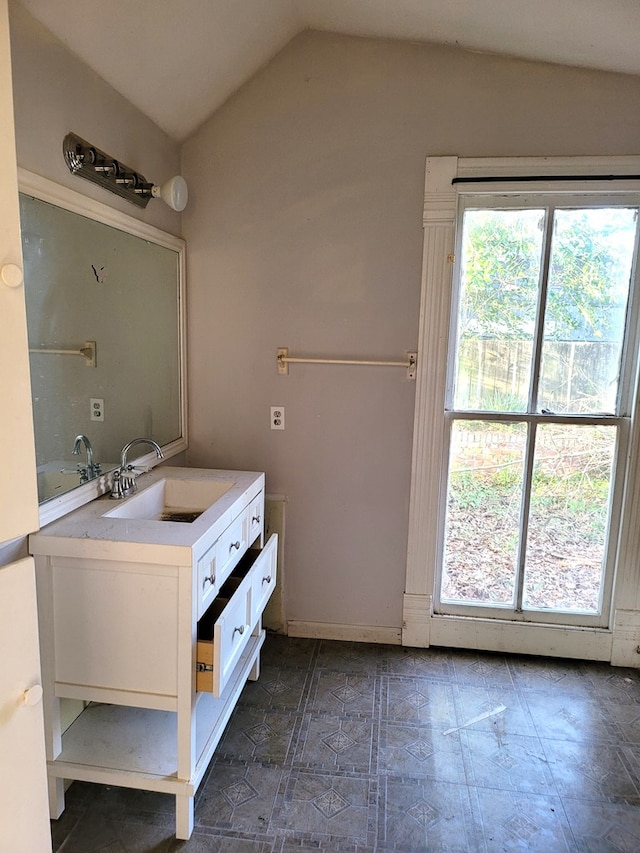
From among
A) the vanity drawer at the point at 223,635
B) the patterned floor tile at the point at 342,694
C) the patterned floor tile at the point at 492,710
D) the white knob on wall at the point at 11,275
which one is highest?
the white knob on wall at the point at 11,275

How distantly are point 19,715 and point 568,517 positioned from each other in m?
2.09

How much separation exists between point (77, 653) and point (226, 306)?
145cm

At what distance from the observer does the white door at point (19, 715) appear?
942mm

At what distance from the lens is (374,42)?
6.86ft

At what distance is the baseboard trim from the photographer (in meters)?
2.43

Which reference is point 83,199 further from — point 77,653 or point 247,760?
point 247,760

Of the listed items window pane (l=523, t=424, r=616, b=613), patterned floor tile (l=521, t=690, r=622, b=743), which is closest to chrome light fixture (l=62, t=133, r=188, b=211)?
window pane (l=523, t=424, r=616, b=613)

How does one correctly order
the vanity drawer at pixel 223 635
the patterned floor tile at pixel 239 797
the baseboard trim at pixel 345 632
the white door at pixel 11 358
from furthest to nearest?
the baseboard trim at pixel 345 632, the patterned floor tile at pixel 239 797, the vanity drawer at pixel 223 635, the white door at pixel 11 358

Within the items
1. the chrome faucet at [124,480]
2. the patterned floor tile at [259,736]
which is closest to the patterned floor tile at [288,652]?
the patterned floor tile at [259,736]

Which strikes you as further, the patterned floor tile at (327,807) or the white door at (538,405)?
the white door at (538,405)

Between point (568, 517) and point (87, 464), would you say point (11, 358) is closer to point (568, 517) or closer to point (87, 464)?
point (87, 464)

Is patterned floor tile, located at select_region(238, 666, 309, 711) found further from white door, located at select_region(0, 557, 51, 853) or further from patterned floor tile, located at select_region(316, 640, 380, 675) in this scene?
white door, located at select_region(0, 557, 51, 853)

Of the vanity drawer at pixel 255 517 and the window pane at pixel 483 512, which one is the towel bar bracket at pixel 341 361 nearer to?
the window pane at pixel 483 512

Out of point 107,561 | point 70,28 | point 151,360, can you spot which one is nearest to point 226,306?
point 151,360
